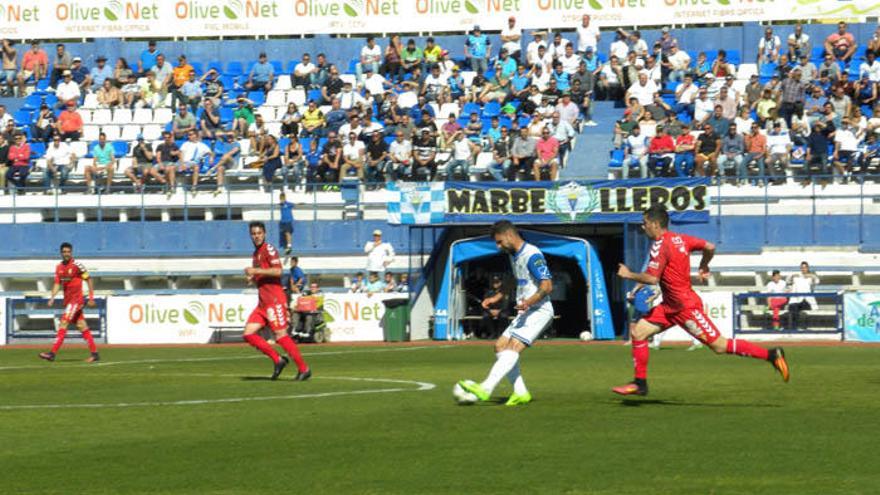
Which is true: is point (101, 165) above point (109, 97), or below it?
below

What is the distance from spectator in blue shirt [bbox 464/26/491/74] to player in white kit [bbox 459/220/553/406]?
28.4 meters

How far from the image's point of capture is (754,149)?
1526 inches

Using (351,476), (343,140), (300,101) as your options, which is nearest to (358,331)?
(343,140)

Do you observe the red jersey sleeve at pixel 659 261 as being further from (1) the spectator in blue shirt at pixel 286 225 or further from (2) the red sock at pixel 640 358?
(1) the spectator in blue shirt at pixel 286 225

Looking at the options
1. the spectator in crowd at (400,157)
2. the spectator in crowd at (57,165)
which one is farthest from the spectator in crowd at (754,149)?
the spectator in crowd at (57,165)

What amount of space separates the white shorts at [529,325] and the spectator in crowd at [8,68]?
33.8m

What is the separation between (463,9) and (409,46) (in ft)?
7.86

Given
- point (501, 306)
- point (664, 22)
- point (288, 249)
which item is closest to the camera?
point (501, 306)

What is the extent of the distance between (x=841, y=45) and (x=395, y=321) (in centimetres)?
1391

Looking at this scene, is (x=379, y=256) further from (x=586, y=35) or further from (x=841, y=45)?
(x=841, y=45)

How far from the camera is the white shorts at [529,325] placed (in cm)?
1656

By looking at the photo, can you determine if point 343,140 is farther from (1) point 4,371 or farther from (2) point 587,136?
(1) point 4,371

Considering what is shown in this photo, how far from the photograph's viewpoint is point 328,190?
136 ft

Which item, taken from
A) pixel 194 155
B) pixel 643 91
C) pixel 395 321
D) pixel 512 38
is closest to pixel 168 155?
pixel 194 155
